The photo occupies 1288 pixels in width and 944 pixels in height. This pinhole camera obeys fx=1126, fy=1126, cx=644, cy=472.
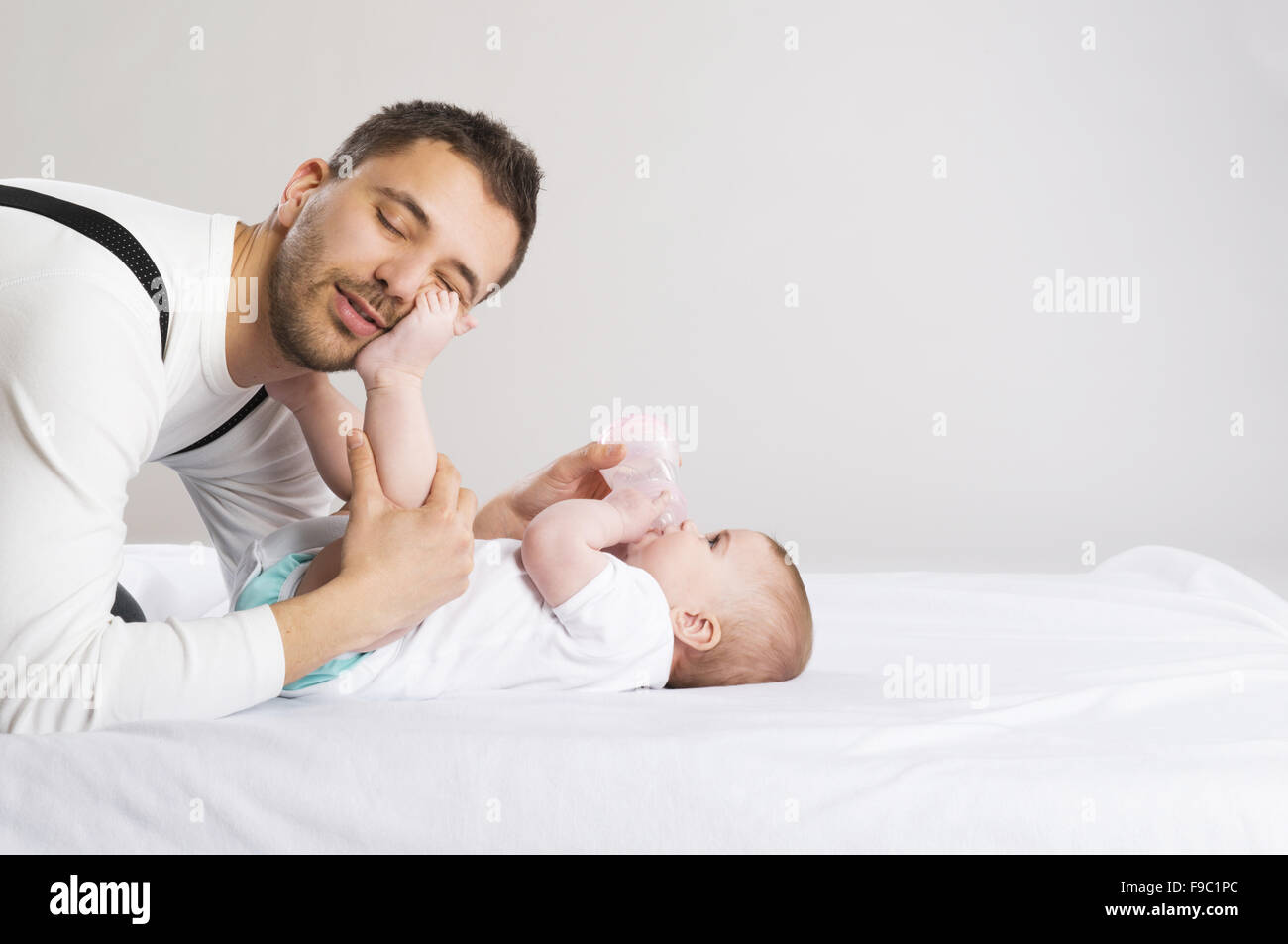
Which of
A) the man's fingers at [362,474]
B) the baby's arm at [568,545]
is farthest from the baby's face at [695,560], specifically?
the man's fingers at [362,474]

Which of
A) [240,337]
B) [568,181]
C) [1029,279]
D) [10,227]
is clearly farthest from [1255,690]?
[568,181]

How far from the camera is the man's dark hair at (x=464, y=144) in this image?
1.96 meters

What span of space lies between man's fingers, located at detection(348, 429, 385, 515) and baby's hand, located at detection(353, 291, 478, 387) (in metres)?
0.13

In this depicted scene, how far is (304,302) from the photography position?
1.88 meters

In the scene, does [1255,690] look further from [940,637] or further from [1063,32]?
[1063,32]

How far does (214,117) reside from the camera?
193 inches

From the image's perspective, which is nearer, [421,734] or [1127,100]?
[421,734]

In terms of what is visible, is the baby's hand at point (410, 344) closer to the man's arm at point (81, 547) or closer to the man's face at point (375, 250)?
the man's face at point (375, 250)

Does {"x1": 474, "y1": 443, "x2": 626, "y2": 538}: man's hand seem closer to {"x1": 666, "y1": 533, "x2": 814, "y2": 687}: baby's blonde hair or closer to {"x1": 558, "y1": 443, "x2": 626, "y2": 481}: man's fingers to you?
{"x1": 558, "y1": 443, "x2": 626, "y2": 481}: man's fingers

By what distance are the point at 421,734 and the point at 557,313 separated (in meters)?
3.57

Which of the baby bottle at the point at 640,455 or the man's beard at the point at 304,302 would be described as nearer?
the man's beard at the point at 304,302

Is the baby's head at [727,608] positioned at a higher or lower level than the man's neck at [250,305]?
lower

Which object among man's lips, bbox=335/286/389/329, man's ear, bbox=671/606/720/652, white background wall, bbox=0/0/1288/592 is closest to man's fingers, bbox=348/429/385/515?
man's lips, bbox=335/286/389/329

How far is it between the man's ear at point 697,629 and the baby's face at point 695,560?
0.02 meters
